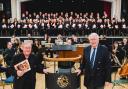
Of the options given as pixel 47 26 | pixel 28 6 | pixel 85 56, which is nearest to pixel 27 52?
pixel 85 56

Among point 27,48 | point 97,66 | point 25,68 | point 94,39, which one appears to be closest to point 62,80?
point 97,66

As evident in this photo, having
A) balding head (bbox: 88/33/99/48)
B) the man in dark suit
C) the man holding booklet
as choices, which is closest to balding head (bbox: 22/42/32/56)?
the man holding booklet

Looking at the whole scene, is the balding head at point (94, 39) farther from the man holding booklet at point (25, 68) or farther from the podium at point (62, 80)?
the podium at point (62, 80)

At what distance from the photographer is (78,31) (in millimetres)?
24031

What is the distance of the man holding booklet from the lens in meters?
6.17

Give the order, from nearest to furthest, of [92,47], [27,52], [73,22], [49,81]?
[27,52] → [92,47] → [49,81] → [73,22]

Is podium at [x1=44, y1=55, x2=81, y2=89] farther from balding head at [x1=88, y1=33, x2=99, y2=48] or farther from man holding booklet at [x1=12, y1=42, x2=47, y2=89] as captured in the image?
man holding booklet at [x1=12, y1=42, x2=47, y2=89]

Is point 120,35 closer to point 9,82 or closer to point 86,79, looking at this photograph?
point 9,82

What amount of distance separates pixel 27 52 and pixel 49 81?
2.43 m

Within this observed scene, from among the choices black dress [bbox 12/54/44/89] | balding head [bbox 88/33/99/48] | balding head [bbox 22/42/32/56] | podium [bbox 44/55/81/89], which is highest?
balding head [bbox 88/33/99/48]

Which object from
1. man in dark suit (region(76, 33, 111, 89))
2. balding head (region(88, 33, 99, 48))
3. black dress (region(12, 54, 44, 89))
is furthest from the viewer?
man in dark suit (region(76, 33, 111, 89))

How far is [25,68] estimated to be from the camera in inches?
244

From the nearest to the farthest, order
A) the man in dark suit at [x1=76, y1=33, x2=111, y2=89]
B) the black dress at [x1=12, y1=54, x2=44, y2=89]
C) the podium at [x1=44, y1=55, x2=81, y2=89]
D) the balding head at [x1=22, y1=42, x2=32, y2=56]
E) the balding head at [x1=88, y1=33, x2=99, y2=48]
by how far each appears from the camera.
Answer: the balding head at [x1=22, y1=42, x2=32, y2=56] < the black dress at [x1=12, y1=54, x2=44, y2=89] < the balding head at [x1=88, y1=33, x2=99, y2=48] < the man in dark suit at [x1=76, y1=33, x2=111, y2=89] < the podium at [x1=44, y1=55, x2=81, y2=89]

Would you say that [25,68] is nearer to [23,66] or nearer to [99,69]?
[23,66]
